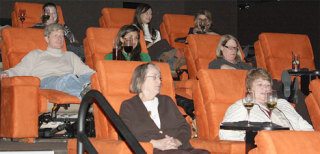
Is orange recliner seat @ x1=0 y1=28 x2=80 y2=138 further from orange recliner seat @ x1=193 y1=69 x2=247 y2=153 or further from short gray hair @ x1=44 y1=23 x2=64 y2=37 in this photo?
orange recliner seat @ x1=193 y1=69 x2=247 y2=153

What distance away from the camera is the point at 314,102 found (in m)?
5.05

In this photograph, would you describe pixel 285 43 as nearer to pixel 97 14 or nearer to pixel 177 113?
pixel 177 113

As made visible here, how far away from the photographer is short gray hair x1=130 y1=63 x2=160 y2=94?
433 centimetres

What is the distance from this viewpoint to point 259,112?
177 inches

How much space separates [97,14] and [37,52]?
183 inches

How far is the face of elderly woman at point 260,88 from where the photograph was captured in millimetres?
4512

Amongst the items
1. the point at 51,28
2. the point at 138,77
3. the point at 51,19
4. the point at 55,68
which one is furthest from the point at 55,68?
the point at 138,77

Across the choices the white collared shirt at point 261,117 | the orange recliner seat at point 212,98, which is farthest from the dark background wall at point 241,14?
the white collared shirt at point 261,117

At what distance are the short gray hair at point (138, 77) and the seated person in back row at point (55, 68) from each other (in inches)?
53.3

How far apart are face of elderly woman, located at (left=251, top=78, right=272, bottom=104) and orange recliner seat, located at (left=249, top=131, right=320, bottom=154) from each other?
4.25ft

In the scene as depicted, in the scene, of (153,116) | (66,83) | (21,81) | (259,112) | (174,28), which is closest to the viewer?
(153,116)

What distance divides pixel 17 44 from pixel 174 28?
3.03 m

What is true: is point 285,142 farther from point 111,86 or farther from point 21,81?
point 21,81

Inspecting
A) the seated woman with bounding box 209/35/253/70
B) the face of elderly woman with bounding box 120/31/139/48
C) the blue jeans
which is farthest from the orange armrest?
the seated woman with bounding box 209/35/253/70
